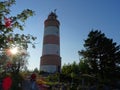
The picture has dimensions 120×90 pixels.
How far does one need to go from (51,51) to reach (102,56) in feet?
32.5

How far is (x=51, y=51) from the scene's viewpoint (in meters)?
47.8

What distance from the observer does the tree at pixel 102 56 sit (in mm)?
40500

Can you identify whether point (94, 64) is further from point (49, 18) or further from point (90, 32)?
point (49, 18)

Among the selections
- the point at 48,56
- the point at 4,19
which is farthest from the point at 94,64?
the point at 4,19

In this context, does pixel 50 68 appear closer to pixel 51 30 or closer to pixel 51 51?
pixel 51 51

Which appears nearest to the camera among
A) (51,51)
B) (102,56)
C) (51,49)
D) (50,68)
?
(102,56)

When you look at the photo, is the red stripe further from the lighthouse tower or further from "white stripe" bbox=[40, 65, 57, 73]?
"white stripe" bbox=[40, 65, 57, 73]

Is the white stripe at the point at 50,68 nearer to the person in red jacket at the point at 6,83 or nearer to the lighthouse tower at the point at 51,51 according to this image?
the lighthouse tower at the point at 51,51

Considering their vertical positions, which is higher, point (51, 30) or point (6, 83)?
point (51, 30)

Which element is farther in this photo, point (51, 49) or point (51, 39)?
point (51, 39)

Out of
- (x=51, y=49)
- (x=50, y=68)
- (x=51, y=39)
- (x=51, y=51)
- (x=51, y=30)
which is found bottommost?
(x=50, y=68)

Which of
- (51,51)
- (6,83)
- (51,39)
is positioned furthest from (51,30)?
(6,83)

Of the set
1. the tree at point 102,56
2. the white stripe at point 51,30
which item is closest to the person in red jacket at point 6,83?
the tree at point 102,56

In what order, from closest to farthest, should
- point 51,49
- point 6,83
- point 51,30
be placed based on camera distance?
point 6,83 → point 51,49 → point 51,30
